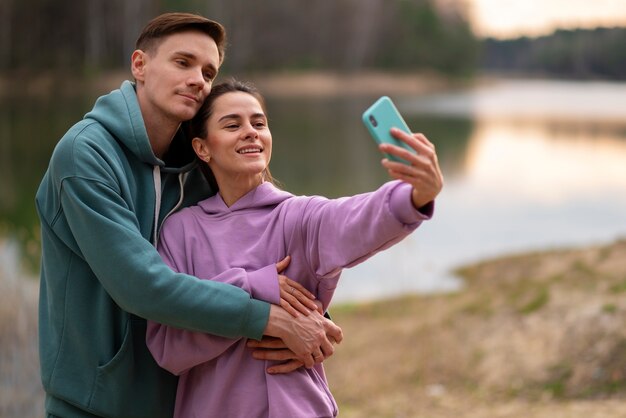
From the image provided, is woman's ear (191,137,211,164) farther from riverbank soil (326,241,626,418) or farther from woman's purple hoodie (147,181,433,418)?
riverbank soil (326,241,626,418)

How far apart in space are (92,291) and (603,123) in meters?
33.8

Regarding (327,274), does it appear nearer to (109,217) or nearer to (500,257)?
(109,217)

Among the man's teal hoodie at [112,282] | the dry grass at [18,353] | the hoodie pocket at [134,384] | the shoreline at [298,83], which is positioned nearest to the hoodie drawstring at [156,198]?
the man's teal hoodie at [112,282]

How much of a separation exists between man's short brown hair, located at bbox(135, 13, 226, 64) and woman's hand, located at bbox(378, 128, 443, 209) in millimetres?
664

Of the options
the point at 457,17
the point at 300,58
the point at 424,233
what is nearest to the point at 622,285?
the point at 424,233

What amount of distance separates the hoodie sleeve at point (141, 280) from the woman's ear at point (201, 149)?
29cm

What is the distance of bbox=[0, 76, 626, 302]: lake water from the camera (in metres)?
11.6

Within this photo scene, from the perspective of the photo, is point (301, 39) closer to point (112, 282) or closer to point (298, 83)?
point (298, 83)

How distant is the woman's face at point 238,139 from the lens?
7.09ft

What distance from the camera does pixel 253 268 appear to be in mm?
2113

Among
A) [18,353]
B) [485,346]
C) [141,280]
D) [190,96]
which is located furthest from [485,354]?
[141,280]

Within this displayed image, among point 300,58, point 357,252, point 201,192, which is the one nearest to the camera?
point 357,252

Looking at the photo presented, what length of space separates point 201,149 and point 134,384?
62cm

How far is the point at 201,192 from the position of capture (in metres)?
2.36
